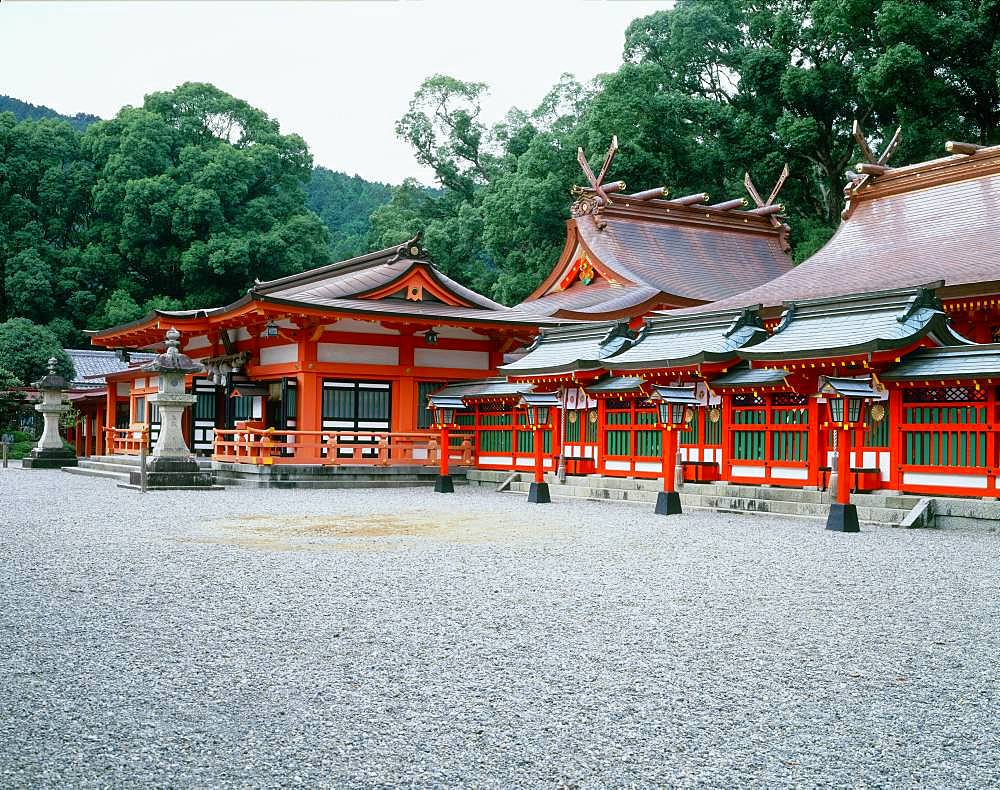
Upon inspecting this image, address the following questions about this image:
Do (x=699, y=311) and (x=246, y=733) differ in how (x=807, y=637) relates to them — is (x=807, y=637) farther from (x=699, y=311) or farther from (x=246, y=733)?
(x=699, y=311)

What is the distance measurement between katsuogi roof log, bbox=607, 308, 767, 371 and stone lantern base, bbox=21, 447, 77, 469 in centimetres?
1763

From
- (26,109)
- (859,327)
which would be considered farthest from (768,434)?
(26,109)

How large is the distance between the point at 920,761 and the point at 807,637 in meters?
2.27

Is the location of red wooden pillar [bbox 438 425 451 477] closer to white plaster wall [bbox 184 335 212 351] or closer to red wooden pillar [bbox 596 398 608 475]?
red wooden pillar [bbox 596 398 608 475]

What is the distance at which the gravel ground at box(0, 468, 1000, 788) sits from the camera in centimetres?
416

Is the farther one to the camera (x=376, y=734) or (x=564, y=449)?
(x=564, y=449)

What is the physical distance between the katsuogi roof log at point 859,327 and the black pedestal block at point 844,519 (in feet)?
6.82

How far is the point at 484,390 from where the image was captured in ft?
74.6

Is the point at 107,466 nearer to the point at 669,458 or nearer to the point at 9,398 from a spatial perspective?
the point at 9,398

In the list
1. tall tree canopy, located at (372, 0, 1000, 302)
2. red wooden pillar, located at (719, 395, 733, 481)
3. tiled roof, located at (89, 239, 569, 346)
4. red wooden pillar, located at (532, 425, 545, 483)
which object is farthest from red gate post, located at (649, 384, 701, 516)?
tall tree canopy, located at (372, 0, 1000, 302)

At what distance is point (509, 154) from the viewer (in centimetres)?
4466

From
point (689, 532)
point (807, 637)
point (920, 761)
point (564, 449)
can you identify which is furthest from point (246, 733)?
point (564, 449)

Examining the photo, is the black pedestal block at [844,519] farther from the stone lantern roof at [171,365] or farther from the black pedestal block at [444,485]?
the stone lantern roof at [171,365]

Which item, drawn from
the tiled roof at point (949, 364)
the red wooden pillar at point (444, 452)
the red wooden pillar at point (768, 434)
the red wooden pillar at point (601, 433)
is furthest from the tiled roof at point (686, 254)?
the tiled roof at point (949, 364)
